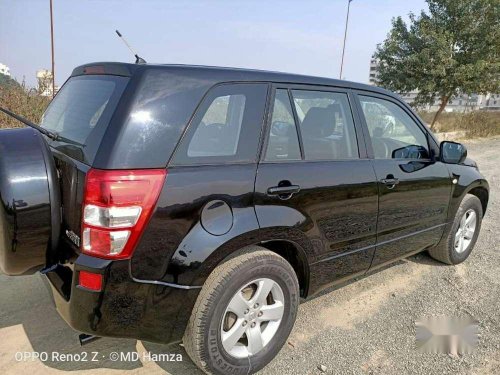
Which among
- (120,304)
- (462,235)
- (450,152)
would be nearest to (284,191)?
(120,304)

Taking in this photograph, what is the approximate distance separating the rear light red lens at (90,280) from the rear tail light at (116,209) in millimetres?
96

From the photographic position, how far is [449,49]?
15.7 metres

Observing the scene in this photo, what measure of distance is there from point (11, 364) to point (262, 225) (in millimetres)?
1715

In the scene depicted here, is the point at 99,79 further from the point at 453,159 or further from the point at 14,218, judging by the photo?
the point at 453,159

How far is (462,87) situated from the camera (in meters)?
16.6

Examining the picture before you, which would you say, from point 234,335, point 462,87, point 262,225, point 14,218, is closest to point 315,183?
point 262,225

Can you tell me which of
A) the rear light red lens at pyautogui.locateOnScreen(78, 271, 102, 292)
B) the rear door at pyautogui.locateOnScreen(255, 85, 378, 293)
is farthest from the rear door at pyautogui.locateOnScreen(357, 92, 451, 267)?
the rear light red lens at pyautogui.locateOnScreen(78, 271, 102, 292)

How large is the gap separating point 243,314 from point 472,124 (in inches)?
812

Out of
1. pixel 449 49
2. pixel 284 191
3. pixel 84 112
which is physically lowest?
pixel 284 191

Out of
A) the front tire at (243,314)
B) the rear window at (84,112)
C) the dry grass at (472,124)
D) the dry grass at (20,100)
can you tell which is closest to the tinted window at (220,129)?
the rear window at (84,112)

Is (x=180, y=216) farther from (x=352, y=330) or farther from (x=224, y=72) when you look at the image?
(x=352, y=330)

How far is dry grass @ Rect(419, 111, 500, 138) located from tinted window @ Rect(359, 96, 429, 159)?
1694 centimetres

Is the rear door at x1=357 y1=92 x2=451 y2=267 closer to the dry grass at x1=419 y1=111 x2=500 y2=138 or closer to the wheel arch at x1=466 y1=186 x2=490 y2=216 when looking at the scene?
the wheel arch at x1=466 y1=186 x2=490 y2=216

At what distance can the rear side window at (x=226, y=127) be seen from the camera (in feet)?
6.35
